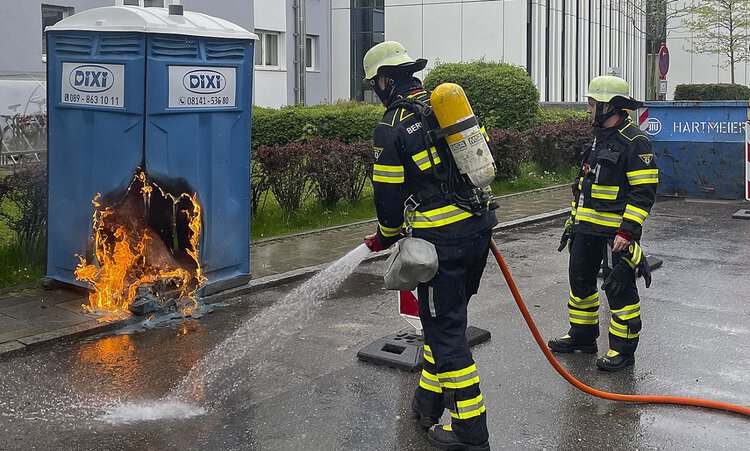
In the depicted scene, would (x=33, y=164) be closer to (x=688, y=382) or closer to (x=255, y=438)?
(x=255, y=438)

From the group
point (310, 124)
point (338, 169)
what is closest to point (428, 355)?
point (338, 169)

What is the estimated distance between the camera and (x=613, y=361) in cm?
567

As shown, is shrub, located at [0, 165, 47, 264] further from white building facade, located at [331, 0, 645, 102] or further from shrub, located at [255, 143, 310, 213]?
white building facade, located at [331, 0, 645, 102]

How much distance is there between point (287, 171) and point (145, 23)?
4.21 meters

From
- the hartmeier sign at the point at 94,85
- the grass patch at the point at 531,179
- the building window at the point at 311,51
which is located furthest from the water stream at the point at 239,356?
the building window at the point at 311,51

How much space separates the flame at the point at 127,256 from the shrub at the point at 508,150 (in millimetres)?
8466

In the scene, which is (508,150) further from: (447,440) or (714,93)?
(714,93)

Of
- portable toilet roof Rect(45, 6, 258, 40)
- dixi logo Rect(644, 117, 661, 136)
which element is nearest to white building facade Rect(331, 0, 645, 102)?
dixi logo Rect(644, 117, 661, 136)

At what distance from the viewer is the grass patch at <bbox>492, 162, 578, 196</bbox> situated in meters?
15.4

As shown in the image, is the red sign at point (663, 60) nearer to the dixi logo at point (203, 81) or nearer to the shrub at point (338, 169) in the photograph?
the shrub at point (338, 169)

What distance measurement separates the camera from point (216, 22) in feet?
24.6

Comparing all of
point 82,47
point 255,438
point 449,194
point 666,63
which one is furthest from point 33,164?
point 666,63

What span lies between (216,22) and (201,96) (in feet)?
2.37

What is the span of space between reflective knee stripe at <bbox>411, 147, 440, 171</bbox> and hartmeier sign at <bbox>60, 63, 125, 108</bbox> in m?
3.47
